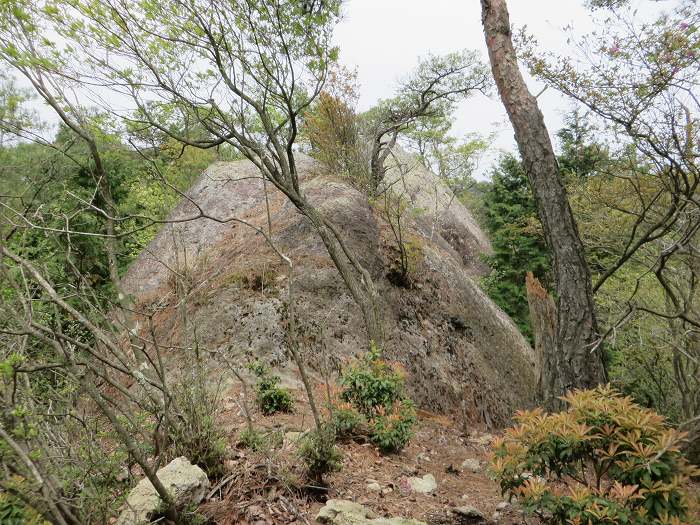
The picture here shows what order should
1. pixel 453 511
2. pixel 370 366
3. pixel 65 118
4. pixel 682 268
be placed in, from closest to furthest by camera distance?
1. pixel 453 511
2. pixel 65 118
3. pixel 370 366
4. pixel 682 268

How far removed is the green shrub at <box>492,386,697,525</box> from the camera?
218 centimetres

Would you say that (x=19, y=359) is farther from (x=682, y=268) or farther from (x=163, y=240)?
(x=682, y=268)

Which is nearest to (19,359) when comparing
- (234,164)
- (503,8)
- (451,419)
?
(503,8)

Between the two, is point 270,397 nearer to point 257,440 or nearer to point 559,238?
point 257,440

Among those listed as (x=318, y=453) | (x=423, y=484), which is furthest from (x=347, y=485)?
(x=423, y=484)

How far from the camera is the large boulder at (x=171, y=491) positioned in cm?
258

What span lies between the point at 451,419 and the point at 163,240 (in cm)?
750

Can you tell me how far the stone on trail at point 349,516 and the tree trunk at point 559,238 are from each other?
2496 mm

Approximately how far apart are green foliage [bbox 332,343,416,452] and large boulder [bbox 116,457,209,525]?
1931mm

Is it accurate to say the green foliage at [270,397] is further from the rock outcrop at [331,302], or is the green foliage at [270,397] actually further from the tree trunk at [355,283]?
the tree trunk at [355,283]

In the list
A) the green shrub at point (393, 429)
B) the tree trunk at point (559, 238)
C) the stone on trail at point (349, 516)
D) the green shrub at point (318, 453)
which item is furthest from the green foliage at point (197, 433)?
the tree trunk at point (559, 238)

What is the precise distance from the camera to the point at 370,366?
5094 millimetres

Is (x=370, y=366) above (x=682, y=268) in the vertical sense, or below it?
below

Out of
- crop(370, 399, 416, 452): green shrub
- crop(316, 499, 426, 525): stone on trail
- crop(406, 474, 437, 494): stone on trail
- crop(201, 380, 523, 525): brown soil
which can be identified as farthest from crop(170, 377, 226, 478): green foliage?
crop(370, 399, 416, 452): green shrub
